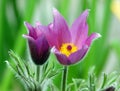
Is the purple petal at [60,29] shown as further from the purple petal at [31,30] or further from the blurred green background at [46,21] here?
the blurred green background at [46,21]

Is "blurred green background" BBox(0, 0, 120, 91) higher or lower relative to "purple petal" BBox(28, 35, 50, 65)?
higher

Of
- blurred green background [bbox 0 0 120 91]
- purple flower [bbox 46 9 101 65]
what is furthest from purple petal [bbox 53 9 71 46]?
blurred green background [bbox 0 0 120 91]

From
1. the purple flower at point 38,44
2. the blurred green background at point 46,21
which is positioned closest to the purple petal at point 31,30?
the purple flower at point 38,44

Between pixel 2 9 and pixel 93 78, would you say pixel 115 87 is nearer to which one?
pixel 93 78

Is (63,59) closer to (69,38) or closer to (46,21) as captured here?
(69,38)

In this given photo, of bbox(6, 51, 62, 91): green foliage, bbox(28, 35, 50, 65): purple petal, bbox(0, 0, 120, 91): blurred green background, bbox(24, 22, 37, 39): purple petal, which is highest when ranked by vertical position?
bbox(0, 0, 120, 91): blurred green background

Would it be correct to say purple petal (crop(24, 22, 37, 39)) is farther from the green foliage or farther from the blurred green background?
the blurred green background

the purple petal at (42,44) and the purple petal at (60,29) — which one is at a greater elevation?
the purple petal at (60,29)
